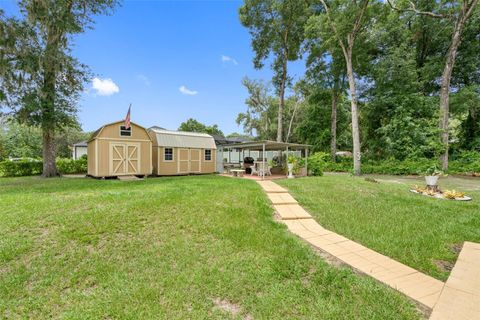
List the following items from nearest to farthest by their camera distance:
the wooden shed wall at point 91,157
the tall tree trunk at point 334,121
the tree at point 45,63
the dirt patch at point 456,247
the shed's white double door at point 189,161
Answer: the dirt patch at point 456,247, the tree at point 45,63, the wooden shed wall at point 91,157, the shed's white double door at point 189,161, the tall tree trunk at point 334,121

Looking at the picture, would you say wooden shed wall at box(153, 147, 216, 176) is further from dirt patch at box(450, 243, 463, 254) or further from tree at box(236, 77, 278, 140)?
tree at box(236, 77, 278, 140)

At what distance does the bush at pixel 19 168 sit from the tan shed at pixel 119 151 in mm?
5308

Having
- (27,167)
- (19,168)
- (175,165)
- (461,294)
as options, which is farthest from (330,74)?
(19,168)

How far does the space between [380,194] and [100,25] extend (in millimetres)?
14561

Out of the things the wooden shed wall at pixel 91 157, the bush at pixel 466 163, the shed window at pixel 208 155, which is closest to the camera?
the wooden shed wall at pixel 91 157

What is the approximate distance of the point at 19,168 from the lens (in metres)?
13.0

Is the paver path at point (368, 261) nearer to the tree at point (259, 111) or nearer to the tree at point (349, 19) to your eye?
the tree at point (349, 19)

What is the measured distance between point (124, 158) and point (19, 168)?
765cm

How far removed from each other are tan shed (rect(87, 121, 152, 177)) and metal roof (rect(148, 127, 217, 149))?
96 centimetres

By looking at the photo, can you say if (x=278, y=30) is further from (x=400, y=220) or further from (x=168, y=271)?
(x=168, y=271)

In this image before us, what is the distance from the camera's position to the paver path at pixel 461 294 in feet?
5.97

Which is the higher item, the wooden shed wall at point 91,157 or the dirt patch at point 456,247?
the wooden shed wall at point 91,157

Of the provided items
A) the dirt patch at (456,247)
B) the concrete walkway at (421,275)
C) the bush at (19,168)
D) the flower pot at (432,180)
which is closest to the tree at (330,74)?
the flower pot at (432,180)

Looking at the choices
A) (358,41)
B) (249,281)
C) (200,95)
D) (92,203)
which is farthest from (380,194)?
(200,95)
